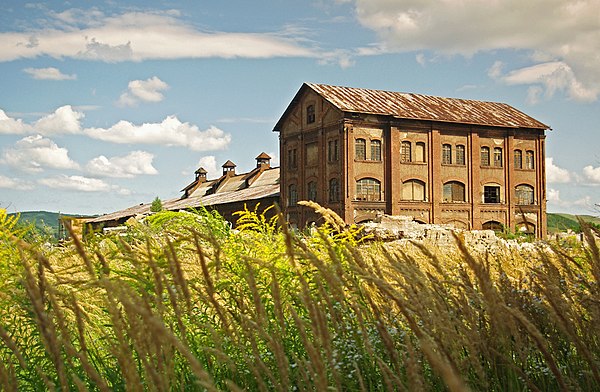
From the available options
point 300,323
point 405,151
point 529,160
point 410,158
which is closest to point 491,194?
point 529,160

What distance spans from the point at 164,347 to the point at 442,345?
93cm

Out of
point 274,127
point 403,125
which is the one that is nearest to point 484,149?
point 403,125

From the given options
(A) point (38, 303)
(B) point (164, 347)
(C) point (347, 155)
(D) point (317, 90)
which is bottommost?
(B) point (164, 347)

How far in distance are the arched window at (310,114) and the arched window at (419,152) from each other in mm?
6112

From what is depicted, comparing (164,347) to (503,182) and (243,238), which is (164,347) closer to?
(243,238)

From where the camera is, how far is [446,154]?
39625mm

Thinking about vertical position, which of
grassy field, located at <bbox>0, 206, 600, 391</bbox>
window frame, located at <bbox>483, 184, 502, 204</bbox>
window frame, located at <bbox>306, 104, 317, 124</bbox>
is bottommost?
grassy field, located at <bbox>0, 206, 600, 391</bbox>

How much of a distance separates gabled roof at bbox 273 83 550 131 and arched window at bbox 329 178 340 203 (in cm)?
406

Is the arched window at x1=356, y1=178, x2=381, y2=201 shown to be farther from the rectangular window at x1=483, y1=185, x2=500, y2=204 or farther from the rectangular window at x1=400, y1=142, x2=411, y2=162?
the rectangular window at x1=483, y1=185, x2=500, y2=204

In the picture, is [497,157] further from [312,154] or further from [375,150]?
[312,154]

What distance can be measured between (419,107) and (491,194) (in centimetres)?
678

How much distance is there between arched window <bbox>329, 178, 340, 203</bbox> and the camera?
1471 inches

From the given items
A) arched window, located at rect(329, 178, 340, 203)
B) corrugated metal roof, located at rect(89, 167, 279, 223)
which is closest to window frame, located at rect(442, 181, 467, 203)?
arched window, located at rect(329, 178, 340, 203)

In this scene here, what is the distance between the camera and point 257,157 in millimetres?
53188
